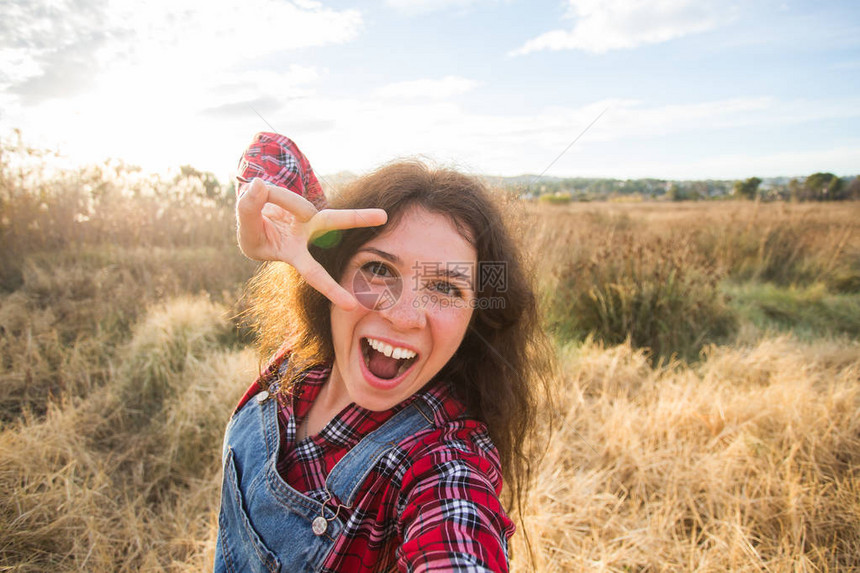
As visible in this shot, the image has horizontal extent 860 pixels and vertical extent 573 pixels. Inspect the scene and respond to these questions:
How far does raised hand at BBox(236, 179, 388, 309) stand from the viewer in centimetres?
103

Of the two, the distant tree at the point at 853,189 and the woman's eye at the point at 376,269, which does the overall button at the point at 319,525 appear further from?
the distant tree at the point at 853,189

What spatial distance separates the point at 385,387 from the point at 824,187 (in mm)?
16778

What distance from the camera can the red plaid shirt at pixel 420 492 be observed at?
0.90 m

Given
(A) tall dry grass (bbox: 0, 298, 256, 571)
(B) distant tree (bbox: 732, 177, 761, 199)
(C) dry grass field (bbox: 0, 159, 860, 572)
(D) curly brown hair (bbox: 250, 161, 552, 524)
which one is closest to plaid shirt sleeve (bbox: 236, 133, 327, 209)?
(D) curly brown hair (bbox: 250, 161, 552, 524)

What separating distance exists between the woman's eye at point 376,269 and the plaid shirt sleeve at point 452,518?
52cm

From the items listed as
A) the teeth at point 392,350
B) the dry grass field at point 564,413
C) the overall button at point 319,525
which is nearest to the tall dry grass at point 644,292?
the dry grass field at point 564,413

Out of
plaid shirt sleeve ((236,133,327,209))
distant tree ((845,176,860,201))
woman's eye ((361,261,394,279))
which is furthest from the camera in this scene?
distant tree ((845,176,860,201))

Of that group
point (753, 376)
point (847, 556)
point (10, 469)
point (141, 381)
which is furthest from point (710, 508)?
point (141, 381)

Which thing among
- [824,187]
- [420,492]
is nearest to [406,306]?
[420,492]

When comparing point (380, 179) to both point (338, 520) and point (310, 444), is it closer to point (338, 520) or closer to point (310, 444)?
point (310, 444)

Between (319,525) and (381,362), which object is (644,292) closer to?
Answer: (381,362)

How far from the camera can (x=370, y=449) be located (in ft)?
3.76

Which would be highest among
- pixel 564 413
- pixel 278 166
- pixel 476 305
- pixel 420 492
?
pixel 278 166

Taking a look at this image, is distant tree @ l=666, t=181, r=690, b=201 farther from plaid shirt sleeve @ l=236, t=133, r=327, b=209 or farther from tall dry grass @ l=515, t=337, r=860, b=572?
plaid shirt sleeve @ l=236, t=133, r=327, b=209
